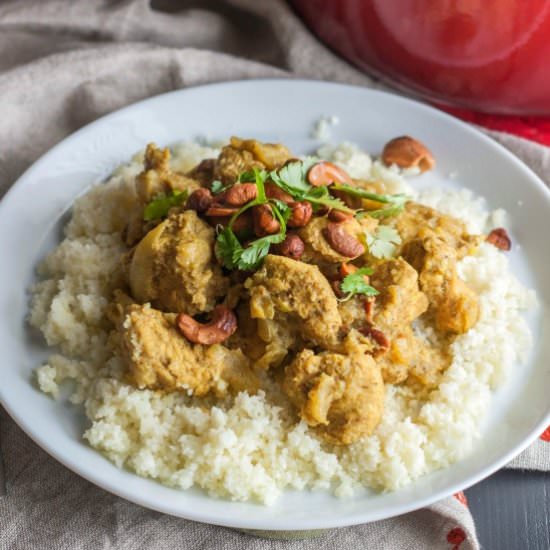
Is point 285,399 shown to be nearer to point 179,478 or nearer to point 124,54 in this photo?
point 179,478

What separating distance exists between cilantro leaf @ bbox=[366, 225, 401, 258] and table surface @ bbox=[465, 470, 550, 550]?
1.27 meters

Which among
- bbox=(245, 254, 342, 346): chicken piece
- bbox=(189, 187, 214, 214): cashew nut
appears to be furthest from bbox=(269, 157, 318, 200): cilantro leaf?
bbox=(245, 254, 342, 346): chicken piece

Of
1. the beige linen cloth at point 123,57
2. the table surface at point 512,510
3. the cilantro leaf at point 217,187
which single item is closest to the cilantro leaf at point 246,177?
the cilantro leaf at point 217,187

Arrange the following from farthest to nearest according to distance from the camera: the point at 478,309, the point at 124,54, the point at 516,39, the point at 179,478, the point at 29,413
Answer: the point at 124,54
the point at 516,39
the point at 478,309
the point at 29,413
the point at 179,478

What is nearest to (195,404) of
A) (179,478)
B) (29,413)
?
(179,478)

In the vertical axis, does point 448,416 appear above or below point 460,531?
above

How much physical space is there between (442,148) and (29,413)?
3.00 metres

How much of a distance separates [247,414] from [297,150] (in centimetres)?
208

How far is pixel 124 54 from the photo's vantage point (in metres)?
5.82

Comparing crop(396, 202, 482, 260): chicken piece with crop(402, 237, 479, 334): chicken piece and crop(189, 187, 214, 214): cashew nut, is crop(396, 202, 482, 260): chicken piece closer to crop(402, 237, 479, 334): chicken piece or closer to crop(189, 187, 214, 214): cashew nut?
crop(402, 237, 479, 334): chicken piece

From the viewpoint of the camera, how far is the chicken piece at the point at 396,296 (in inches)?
160

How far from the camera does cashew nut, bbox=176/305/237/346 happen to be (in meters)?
3.96

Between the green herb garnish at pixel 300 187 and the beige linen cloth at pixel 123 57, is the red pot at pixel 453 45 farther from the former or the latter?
the green herb garnish at pixel 300 187

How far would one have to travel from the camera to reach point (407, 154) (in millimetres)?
5242
